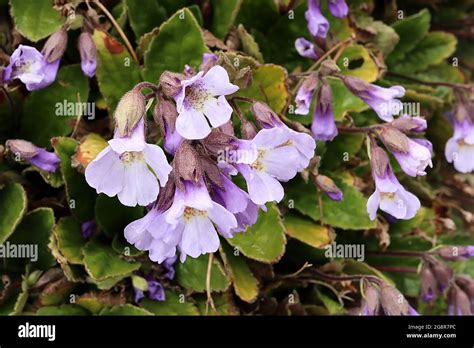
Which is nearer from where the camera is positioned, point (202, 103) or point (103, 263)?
point (202, 103)

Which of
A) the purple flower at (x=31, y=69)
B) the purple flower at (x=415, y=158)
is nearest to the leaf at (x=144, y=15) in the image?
the purple flower at (x=31, y=69)

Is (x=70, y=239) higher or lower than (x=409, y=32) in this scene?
lower

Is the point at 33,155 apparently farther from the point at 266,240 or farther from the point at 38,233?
the point at 266,240

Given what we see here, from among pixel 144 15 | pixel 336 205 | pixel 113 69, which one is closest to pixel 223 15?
pixel 144 15

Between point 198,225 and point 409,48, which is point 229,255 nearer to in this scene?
point 198,225

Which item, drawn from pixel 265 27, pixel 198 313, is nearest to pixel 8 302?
pixel 198 313

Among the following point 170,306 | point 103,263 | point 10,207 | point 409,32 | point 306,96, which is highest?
point 409,32
